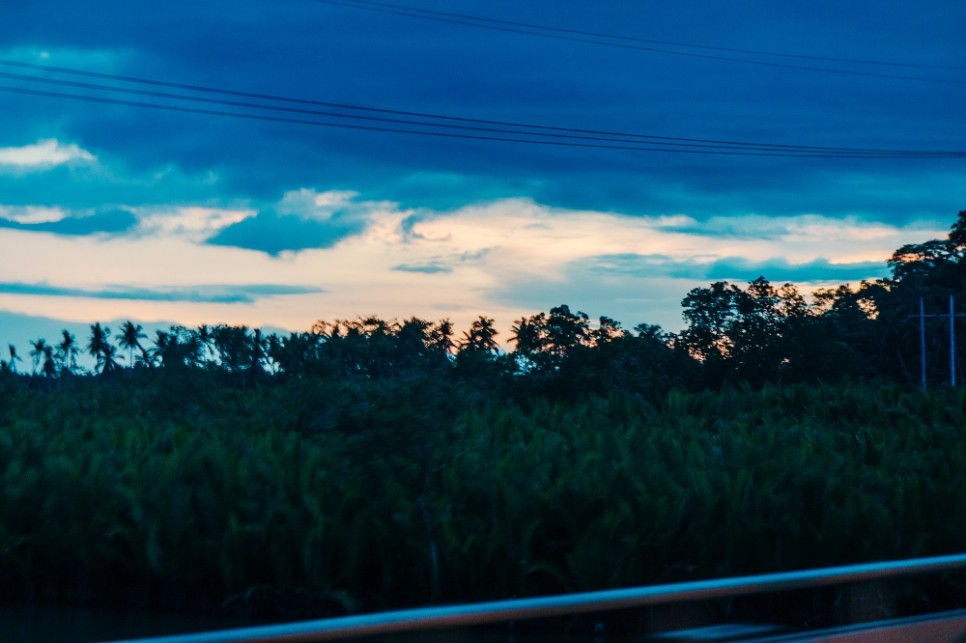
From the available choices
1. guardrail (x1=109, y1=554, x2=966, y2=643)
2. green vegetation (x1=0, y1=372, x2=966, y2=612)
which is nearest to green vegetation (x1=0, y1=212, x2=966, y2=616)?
green vegetation (x1=0, y1=372, x2=966, y2=612)

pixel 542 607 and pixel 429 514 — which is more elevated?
pixel 542 607

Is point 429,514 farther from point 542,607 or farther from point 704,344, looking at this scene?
point 704,344

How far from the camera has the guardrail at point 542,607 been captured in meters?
2.56

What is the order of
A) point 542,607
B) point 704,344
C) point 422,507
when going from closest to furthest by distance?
point 542,607
point 422,507
point 704,344

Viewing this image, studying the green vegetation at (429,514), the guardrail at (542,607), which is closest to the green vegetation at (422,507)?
the green vegetation at (429,514)

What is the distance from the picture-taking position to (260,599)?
46.8ft

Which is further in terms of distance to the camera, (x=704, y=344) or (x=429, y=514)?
(x=704, y=344)

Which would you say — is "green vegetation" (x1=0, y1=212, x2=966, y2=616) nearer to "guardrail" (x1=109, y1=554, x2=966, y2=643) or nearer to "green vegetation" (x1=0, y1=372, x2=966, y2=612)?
"green vegetation" (x1=0, y1=372, x2=966, y2=612)

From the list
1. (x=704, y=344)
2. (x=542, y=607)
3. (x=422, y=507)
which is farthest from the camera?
(x=704, y=344)

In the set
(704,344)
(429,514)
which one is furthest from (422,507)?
(704,344)

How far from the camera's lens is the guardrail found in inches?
101

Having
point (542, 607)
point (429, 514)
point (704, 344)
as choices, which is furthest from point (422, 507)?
point (704, 344)

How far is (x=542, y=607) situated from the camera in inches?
117

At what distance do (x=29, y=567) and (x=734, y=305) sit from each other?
41.3 metres
